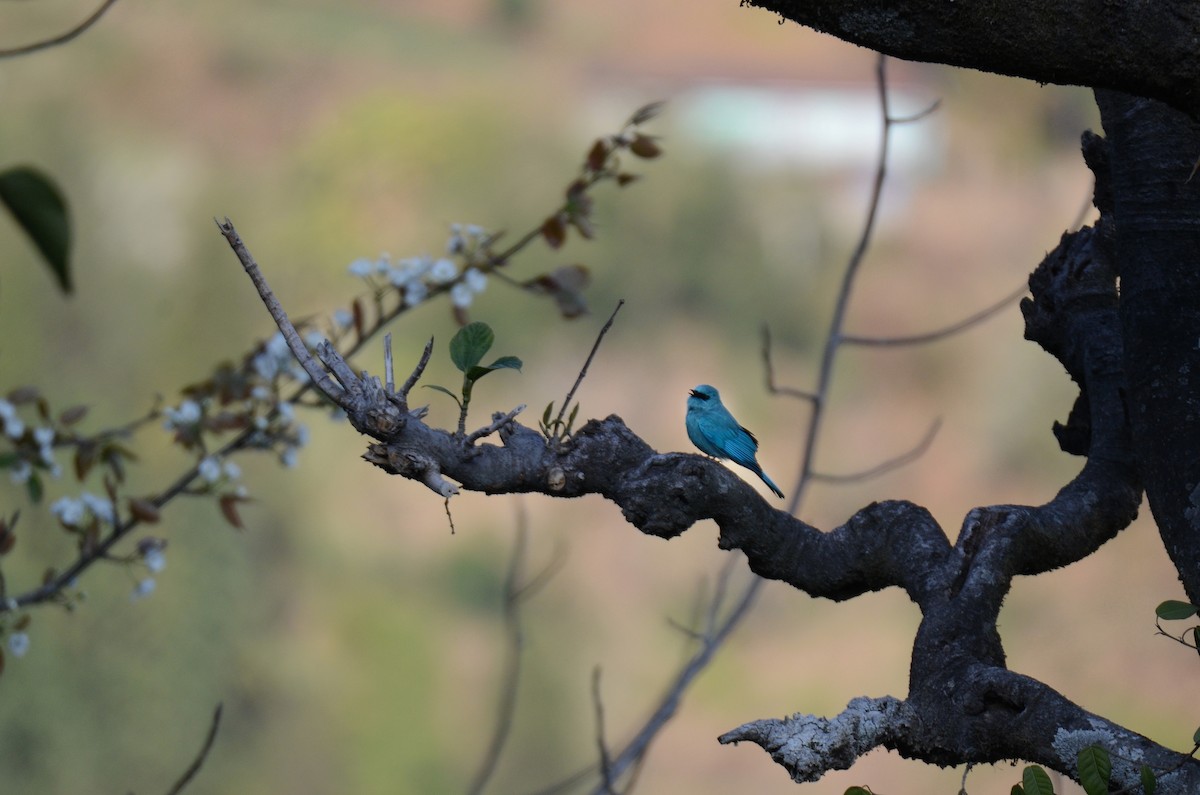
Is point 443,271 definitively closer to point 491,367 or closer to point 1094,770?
point 491,367

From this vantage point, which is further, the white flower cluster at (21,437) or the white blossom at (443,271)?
the white blossom at (443,271)

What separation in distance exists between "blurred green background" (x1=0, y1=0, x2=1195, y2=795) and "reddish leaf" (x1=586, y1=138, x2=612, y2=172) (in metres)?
4.51

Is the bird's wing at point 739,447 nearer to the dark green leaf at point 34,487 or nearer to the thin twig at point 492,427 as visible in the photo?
the thin twig at point 492,427

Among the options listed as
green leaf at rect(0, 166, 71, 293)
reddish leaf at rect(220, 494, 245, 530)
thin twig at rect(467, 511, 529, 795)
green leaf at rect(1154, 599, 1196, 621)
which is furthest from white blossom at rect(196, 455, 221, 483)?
green leaf at rect(0, 166, 71, 293)

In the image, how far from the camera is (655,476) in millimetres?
1329

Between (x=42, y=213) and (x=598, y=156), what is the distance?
1711 millimetres

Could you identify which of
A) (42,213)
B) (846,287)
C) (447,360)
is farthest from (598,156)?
(447,360)

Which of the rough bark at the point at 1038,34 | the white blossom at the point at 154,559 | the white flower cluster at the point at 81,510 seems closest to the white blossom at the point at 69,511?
the white flower cluster at the point at 81,510

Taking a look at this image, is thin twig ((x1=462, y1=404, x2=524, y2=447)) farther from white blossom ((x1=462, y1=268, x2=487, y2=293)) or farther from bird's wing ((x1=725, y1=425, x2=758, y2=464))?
white blossom ((x1=462, y1=268, x2=487, y2=293))

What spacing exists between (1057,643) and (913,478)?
2093 mm

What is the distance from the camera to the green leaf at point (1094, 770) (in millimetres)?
1142

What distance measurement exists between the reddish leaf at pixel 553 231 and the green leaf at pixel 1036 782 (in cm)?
122

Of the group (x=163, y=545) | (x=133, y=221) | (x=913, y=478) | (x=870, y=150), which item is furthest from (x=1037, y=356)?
(x=163, y=545)

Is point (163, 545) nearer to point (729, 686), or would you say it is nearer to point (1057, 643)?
point (729, 686)
